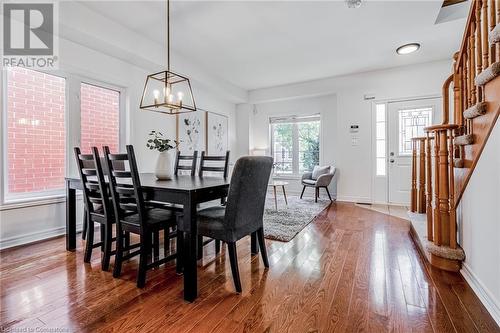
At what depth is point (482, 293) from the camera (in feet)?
5.16

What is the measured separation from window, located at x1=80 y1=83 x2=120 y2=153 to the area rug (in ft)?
8.29

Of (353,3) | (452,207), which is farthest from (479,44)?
(353,3)

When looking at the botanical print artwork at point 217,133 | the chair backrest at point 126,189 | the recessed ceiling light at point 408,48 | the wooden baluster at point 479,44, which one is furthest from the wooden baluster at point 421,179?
the botanical print artwork at point 217,133

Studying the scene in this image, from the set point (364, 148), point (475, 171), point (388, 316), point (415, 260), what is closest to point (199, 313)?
point (388, 316)

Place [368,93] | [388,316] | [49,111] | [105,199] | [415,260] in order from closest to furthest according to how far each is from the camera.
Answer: [388,316]
[105,199]
[415,260]
[49,111]
[368,93]

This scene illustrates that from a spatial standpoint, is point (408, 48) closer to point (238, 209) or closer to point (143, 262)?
point (238, 209)

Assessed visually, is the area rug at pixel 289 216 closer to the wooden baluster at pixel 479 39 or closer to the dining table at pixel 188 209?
the dining table at pixel 188 209

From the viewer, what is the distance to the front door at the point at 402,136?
454cm

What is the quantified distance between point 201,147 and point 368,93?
355 cm

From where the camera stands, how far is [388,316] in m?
1.44

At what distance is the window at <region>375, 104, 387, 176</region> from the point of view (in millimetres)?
4850

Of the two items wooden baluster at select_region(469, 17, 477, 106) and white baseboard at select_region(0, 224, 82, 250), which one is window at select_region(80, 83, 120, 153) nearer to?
white baseboard at select_region(0, 224, 82, 250)

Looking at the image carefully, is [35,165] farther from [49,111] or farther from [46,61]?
[46,61]

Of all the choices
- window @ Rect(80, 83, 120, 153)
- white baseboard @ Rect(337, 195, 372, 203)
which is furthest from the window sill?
white baseboard @ Rect(337, 195, 372, 203)
